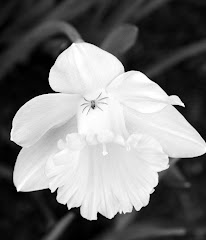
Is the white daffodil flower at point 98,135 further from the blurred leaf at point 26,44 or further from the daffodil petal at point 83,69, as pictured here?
the blurred leaf at point 26,44

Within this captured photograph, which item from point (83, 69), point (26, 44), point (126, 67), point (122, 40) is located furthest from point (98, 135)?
point (126, 67)

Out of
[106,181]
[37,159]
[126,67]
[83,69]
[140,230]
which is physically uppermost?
[83,69]

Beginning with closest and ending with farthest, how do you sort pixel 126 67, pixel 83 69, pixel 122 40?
pixel 83 69 < pixel 122 40 < pixel 126 67

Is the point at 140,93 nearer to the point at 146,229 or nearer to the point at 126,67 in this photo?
the point at 146,229

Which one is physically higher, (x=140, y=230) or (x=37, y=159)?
(x=37, y=159)

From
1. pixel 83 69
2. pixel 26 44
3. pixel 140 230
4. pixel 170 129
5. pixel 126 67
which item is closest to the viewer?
pixel 83 69

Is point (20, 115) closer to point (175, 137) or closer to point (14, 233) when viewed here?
point (175, 137)

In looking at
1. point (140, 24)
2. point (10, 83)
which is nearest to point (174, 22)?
point (140, 24)

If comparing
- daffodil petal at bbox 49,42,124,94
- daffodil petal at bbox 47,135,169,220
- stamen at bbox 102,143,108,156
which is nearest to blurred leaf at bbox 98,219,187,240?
daffodil petal at bbox 47,135,169,220
